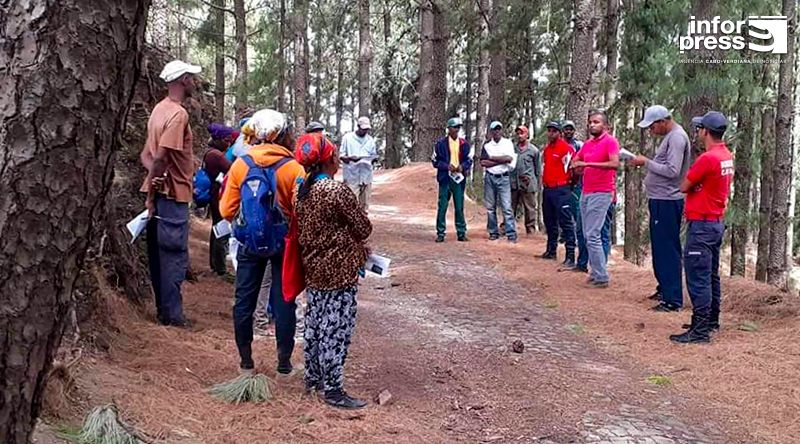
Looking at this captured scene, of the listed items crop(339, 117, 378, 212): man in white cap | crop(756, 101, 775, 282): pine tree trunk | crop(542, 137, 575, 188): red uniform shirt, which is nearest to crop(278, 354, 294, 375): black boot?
crop(542, 137, 575, 188): red uniform shirt

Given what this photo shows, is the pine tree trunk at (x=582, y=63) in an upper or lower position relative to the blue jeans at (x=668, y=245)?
upper

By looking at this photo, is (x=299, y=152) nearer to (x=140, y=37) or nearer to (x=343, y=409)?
(x=343, y=409)

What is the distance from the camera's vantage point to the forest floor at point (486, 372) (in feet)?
13.7

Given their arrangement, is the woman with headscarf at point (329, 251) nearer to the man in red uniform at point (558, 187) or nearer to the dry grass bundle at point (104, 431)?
the dry grass bundle at point (104, 431)

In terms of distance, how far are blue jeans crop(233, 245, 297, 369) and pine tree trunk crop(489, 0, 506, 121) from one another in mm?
12697

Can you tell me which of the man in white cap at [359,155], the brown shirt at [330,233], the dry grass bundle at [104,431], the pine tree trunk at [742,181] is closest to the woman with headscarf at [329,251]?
the brown shirt at [330,233]

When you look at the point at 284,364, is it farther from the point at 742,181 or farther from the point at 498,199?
the point at 742,181

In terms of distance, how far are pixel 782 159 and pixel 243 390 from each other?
11.2 m

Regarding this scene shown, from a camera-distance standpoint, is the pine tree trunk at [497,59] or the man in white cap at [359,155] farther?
the pine tree trunk at [497,59]

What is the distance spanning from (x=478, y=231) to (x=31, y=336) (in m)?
11.6

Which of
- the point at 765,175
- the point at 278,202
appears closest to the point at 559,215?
the point at 278,202

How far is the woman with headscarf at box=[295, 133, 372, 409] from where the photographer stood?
449 centimetres

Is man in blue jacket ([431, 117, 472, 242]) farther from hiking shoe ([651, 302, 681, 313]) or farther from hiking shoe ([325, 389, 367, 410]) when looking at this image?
hiking shoe ([325, 389, 367, 410])

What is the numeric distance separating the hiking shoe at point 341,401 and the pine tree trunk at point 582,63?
321 inches
